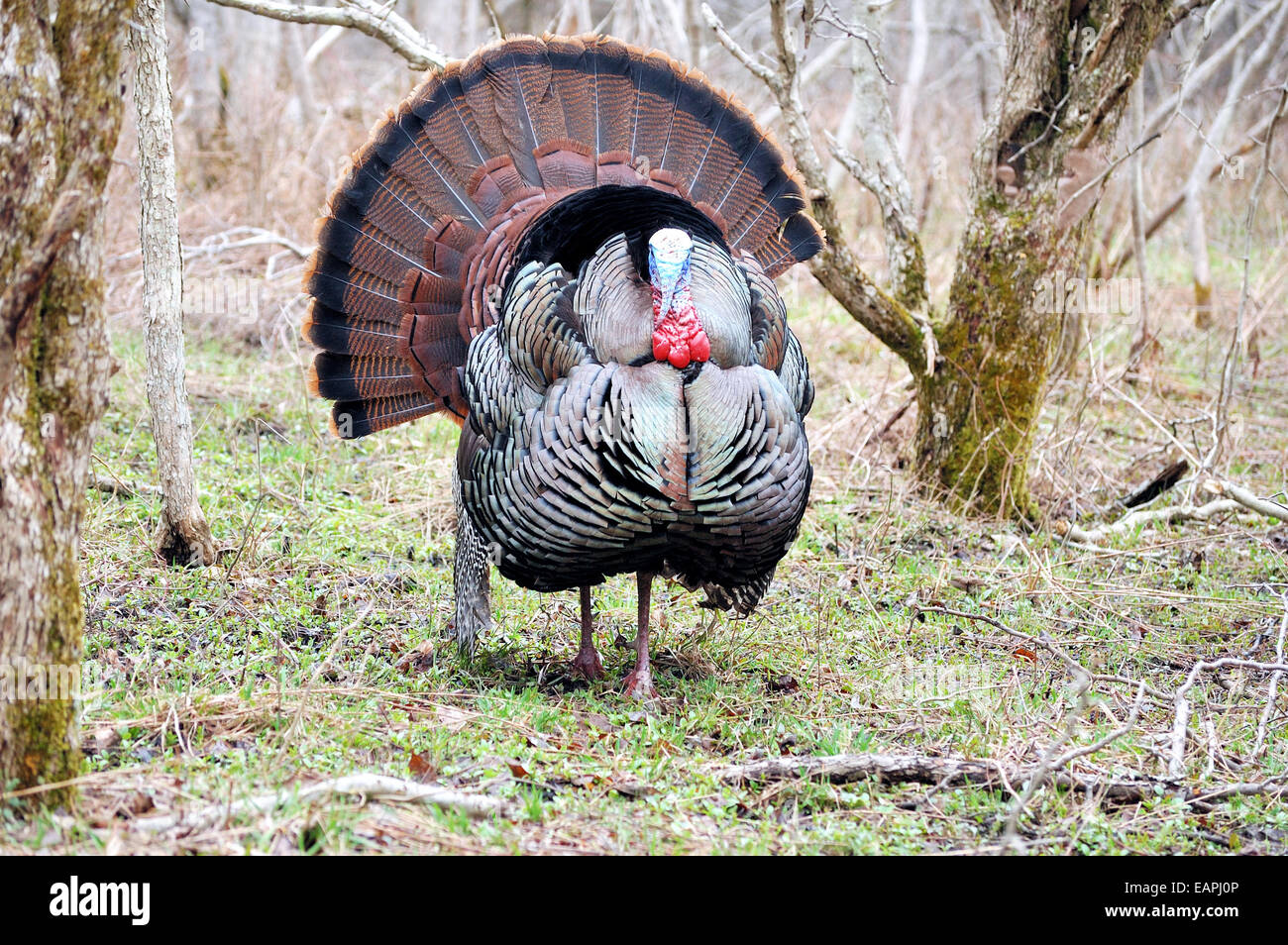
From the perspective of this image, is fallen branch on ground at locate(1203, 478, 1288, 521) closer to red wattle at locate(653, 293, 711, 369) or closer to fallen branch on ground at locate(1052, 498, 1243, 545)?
fallen branch on ground at locate(1052, 498, 1243, 545)

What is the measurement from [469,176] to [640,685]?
2046mm

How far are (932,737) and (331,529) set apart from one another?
9.58ft

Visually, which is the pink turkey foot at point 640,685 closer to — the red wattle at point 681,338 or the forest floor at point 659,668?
the forest floor at point 659,668

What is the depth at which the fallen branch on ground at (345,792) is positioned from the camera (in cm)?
266

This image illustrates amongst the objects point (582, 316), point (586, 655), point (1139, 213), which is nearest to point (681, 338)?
point (582, 316)

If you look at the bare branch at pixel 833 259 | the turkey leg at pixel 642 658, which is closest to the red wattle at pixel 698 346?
the turkey leg at pixel 642 658

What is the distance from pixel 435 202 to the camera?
15.2 ft

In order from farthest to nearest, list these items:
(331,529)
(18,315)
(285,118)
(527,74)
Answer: (285,118)
(331,529)
(527,74)
(18,315)

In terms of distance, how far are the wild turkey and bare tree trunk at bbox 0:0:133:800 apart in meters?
1.42

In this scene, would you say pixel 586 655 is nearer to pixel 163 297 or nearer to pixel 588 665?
pixel 588 665

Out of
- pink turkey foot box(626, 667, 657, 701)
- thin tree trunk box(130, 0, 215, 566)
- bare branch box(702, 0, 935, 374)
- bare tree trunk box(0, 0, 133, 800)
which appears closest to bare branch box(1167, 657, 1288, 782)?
pink turkey foot box(626, 667, 657, 701)

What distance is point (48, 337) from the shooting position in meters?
2.55
